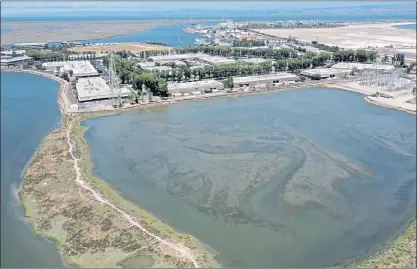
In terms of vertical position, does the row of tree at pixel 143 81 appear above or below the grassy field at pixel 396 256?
above

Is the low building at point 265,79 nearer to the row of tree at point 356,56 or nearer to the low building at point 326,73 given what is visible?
the low building at point 326,73

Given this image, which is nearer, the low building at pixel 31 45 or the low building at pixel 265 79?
the low building at pixel 265 79

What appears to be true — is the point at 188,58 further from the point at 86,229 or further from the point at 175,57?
the point at 86,229

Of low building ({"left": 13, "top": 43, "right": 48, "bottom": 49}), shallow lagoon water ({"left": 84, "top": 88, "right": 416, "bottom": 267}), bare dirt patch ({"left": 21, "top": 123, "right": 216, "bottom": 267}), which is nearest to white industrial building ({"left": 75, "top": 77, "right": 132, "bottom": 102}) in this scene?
shallow lagoon water ({"left": 84, "top": 88, "right": 416, "bottom": 267})

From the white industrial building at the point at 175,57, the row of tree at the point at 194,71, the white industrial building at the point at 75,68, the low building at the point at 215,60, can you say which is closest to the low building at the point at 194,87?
the row of tree at the point at 194,71

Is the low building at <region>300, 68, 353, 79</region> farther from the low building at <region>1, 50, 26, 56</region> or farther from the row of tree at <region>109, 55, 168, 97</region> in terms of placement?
the low building at <region>1, 50, 26, 56</region>

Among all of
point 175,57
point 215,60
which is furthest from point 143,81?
point 175,57

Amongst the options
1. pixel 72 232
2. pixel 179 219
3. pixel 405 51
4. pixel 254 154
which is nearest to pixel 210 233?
pixel 179 219
